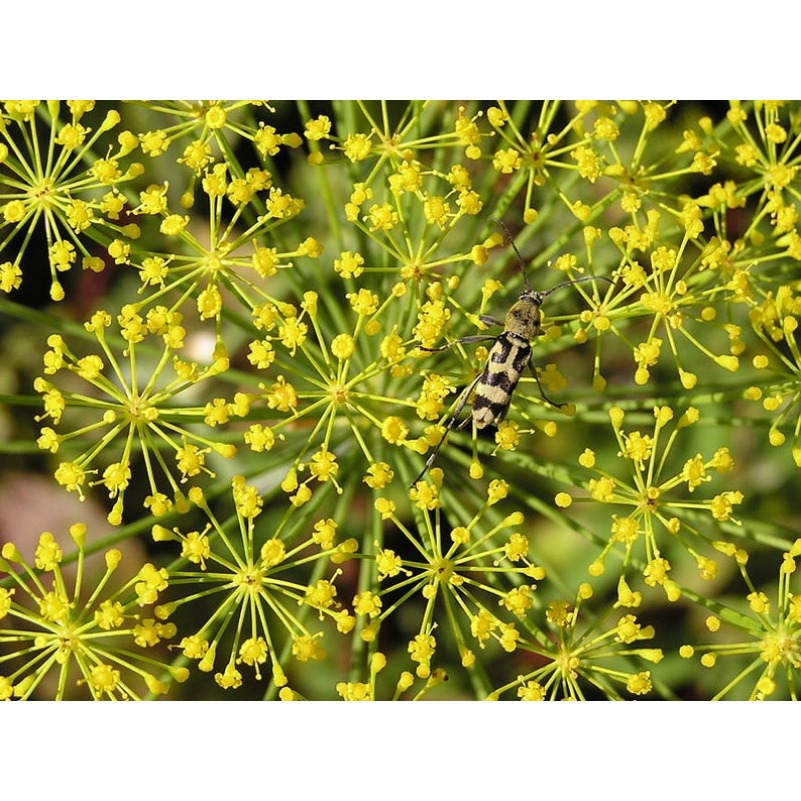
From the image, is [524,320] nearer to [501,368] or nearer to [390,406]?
[501,368]

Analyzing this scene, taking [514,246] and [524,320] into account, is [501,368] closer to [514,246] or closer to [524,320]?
[524,320]

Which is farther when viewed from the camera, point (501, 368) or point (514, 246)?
point (514, 246)

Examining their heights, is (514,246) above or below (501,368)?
above

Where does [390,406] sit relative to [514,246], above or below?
below

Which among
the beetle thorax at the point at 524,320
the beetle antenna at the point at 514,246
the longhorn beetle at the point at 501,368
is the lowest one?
the longhorn beetle at the point at 501,368

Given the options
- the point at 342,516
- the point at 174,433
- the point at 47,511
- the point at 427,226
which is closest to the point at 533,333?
the point at 427,226

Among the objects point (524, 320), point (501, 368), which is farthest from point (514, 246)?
point (501, 368)

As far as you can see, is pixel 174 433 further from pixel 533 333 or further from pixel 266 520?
pixel 533 333

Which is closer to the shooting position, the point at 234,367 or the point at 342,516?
the point at 342,516
